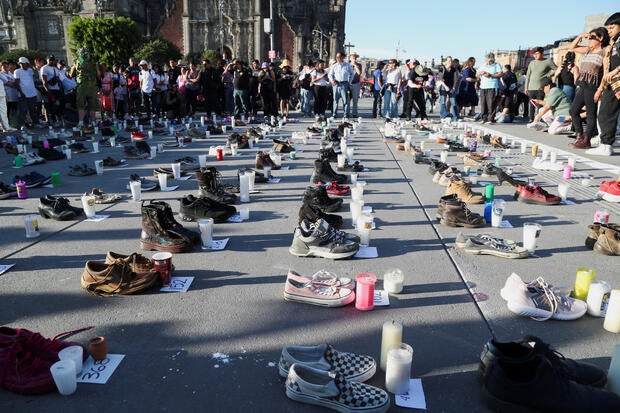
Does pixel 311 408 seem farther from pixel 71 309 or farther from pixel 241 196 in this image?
pixel 241 196

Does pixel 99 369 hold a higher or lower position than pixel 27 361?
lower

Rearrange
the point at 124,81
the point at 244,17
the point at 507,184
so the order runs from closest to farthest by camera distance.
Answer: the point at 507,184 → the point at 124,81 → the point at 244,17

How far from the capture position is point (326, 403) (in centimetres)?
206

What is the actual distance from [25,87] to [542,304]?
14.7m

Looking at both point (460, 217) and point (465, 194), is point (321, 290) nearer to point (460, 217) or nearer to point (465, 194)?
point (460, 217)

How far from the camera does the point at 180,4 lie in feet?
195

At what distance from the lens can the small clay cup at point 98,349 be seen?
2.40 meters

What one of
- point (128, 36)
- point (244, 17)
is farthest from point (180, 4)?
point (128, 36)

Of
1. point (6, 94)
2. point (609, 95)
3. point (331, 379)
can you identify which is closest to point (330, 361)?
point (331, 379)

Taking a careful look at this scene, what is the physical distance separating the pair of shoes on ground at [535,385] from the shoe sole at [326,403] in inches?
21.0

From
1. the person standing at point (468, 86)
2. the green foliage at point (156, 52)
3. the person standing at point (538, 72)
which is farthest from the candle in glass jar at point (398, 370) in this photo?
the green foliage at point (156, 52)

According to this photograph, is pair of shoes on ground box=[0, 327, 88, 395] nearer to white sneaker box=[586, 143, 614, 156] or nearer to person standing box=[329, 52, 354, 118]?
white sneaker box=[586, 143, 614, 156]

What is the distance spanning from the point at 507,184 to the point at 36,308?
20.5 feet

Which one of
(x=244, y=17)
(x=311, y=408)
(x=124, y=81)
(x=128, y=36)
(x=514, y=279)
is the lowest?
(x=311, y=408)
